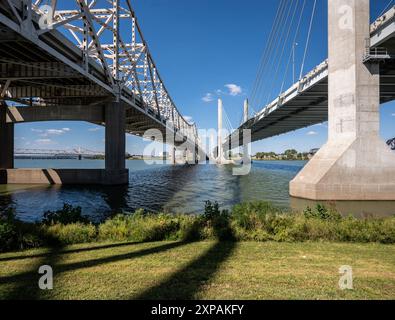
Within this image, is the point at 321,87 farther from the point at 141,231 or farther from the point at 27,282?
the point at 27,282

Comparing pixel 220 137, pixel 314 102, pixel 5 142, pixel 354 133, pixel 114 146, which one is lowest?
pixel 114 146

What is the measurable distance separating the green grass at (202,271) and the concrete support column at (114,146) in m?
25.2

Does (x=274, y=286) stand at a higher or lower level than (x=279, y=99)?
lower

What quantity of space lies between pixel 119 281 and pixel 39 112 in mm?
34888

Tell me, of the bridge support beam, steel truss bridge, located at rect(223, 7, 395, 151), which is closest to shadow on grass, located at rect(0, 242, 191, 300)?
the bridge support beam

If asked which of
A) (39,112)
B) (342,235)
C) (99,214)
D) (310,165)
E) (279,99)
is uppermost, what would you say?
(279,99)

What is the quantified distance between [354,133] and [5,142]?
3928 centimetres

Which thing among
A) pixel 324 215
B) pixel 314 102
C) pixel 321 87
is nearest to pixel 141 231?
pixel 324 215

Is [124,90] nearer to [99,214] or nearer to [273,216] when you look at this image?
[99,214]

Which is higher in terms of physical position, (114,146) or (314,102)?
(314,102)

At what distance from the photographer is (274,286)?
14.9 ft

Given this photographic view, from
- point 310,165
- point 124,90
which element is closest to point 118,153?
point 124,90

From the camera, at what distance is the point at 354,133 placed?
2070cm
